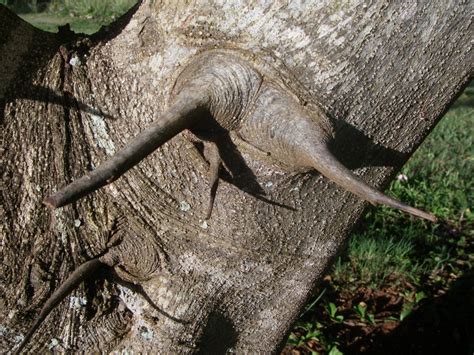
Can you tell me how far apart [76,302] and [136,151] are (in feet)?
1.96

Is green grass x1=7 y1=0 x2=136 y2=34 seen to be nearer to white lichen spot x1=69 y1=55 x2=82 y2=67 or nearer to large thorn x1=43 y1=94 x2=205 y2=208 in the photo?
white lichen spot x1=69 y1=55 x2=82 y2=67

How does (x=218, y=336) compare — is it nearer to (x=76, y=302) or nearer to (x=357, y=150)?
(x=76, y=302)

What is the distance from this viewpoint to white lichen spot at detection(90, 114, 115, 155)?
125 cm

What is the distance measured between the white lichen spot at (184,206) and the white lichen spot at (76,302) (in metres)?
0.33

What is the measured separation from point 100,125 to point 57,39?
0.23m

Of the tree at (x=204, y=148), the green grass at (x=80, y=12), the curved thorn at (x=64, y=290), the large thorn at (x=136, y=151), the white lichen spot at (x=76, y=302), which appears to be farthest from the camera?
the green grass at (x=80, y=12)

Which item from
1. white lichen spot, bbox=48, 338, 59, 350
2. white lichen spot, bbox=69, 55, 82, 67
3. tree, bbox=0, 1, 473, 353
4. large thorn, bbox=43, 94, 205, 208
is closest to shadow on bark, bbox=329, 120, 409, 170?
tree, bbox=0, 1, 473, 353

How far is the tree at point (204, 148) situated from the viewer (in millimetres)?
1047

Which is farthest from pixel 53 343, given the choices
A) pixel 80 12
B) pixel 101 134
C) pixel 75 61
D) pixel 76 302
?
pixel 80 12

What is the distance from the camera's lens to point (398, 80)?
109cm

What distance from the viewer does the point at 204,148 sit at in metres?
1.15

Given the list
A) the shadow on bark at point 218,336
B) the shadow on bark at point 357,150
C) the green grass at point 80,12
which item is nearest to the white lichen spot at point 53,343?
the shadow on bark at point 218,336

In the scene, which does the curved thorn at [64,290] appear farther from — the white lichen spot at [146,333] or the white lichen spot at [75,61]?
the white lichen spot at [75,61]

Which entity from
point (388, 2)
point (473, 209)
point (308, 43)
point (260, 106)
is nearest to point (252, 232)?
point (260, 106)
